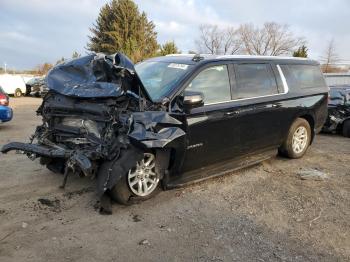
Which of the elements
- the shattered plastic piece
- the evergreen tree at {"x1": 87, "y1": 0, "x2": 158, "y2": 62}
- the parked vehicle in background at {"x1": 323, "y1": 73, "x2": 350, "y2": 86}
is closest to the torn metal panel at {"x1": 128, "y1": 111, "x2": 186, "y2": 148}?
the shattered plastic piece

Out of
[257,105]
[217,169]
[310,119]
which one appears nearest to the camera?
[217,169]

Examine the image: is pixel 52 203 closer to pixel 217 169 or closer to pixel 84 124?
pixel 84 124

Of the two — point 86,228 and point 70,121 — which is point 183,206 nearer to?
point 86,228

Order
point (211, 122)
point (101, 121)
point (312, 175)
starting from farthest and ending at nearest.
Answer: point (312, 175) → point (211, 122) → point (101, 121)

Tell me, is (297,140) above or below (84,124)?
below

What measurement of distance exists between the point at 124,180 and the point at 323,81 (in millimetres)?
5073

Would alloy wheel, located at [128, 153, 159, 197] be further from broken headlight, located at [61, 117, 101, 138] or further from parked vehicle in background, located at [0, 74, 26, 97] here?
parked vehicle in background, located at [0, 74, 26, 97]

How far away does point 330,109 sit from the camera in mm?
10422

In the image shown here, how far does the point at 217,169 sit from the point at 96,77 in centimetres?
224

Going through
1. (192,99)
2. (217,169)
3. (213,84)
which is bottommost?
(217,169)

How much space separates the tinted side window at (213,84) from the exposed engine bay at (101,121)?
69 centimetres

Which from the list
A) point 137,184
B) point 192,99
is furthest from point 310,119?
point 137,184

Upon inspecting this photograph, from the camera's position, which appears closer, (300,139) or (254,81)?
(254,81)

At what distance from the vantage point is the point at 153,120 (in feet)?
14.6
